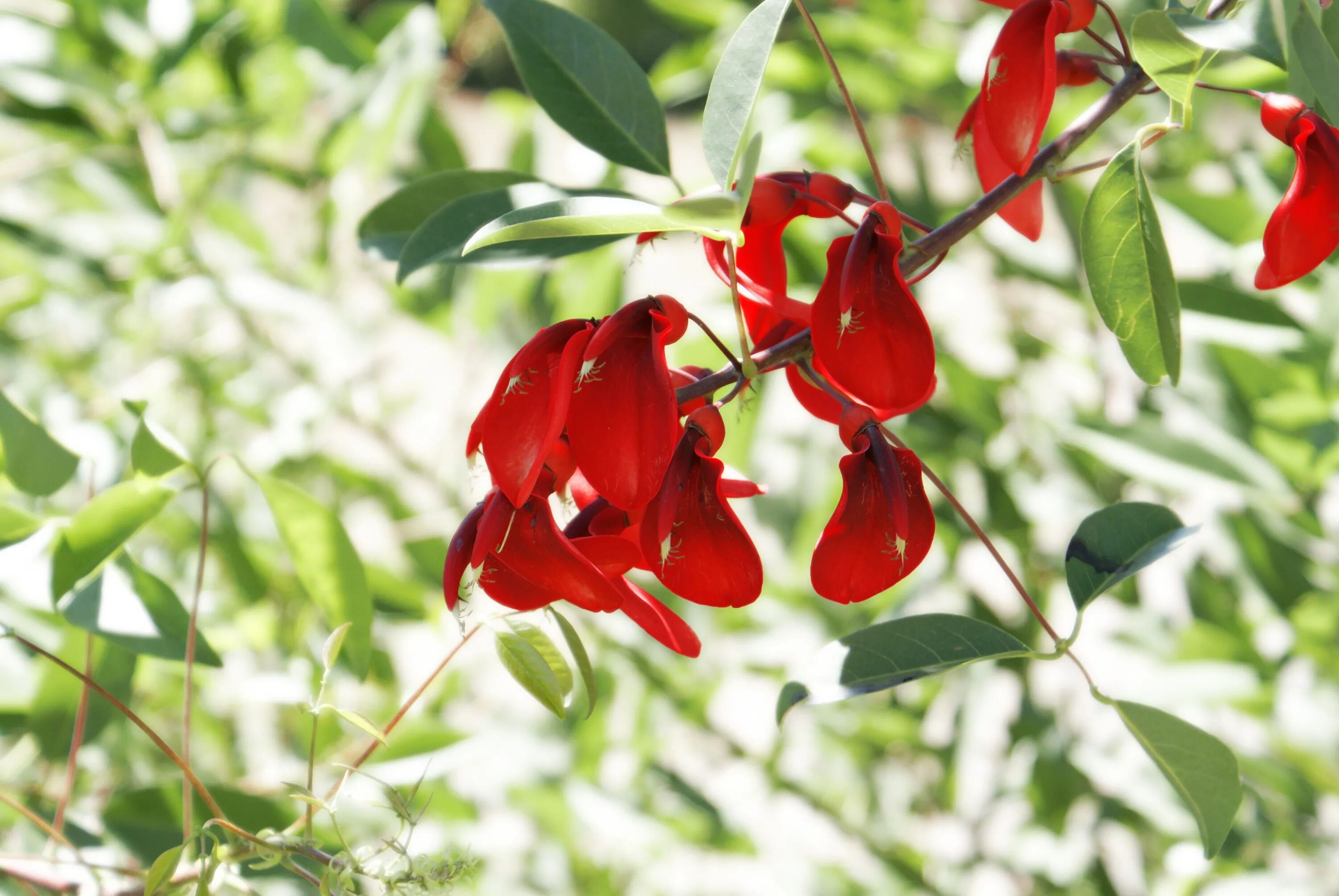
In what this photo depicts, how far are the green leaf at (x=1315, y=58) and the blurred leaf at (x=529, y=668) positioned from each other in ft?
0.51

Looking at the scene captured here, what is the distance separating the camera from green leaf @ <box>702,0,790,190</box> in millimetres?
157

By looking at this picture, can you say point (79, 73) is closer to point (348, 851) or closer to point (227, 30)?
point (227, 30)

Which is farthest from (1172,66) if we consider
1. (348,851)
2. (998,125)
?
(348,851)

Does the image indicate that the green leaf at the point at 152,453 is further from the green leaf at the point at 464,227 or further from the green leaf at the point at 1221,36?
the green leaf at the point at 1221,36

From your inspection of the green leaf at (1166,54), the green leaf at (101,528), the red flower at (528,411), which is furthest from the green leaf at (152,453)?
the green leaf at (1166,54)

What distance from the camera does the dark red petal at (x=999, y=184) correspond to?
198 mm

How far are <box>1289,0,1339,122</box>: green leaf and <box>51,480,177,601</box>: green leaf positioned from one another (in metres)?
0.23

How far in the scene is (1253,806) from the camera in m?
0.45

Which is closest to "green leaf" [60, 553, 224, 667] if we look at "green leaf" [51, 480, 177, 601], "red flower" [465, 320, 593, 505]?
"green leaf" [51, 480, 177, 601]

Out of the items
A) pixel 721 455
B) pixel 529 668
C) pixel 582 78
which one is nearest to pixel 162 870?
pixel 529 668

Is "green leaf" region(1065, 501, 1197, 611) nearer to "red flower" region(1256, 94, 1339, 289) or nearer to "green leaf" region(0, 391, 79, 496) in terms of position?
"red flower" region(1256, 94, 1339, 289)

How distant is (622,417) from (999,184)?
0.09 m

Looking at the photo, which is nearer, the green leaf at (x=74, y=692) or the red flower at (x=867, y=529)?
the red flower at (x=867, y=529)

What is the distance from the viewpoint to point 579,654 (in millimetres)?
197
